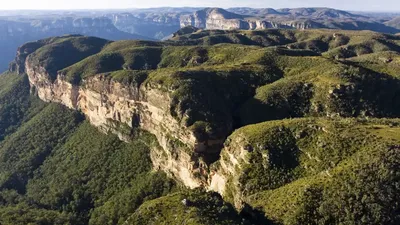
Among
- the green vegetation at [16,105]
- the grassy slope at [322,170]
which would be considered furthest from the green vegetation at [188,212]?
the green vegetation at [16,105]

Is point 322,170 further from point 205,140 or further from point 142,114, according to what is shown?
point 142,114

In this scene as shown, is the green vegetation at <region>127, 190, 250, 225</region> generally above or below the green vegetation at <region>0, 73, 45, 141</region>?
above

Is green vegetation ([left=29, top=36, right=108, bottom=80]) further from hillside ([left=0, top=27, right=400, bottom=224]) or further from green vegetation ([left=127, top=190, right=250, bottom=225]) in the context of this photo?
green vegetation ([left=127, top=190, right=250, bottom=225])

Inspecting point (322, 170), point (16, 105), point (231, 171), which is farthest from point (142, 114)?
→ point (16, 105)

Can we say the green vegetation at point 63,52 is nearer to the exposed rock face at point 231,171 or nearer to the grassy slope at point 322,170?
the exposed rock face at point 231,171

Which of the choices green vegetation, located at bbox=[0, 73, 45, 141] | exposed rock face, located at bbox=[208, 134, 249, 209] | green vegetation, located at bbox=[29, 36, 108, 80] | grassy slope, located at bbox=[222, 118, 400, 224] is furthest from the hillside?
green vegetation, located at bbox=[29, 36, 108, 80]
